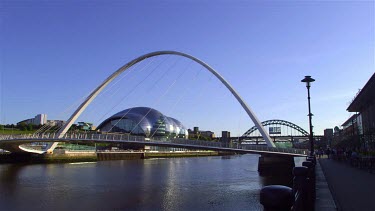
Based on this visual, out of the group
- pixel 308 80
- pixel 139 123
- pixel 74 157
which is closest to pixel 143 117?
pixel 139 123

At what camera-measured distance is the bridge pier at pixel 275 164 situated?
4262 centimetres

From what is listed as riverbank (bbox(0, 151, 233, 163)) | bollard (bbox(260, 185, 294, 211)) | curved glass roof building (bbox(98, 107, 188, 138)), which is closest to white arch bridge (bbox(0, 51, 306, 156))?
riverbank (bbox(0, 151, 233, 163))

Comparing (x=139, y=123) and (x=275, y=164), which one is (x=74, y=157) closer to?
(x=275, y=164)

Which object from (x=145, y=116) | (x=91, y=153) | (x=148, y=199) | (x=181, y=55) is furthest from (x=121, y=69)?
(x=145, y=116)

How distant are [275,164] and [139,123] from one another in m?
78.7

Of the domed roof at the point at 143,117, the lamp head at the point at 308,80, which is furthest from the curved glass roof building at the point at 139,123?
the lamp head at the point at 308,80

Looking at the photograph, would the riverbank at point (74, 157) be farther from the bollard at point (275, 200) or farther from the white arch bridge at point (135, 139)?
the bollard at point (275, 200)

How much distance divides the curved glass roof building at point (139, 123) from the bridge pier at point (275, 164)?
72316 mm

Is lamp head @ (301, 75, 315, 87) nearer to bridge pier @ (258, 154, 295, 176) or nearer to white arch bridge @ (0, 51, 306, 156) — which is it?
white arch bridge @ (0, 51, 306, 156)

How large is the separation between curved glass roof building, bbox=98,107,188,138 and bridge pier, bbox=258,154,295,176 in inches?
2847

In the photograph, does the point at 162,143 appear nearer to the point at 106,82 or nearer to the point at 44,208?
the point at 44,208

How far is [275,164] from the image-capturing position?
43.5 meters

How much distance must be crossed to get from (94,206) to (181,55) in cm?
4153

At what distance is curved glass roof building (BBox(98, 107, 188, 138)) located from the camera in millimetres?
117438
